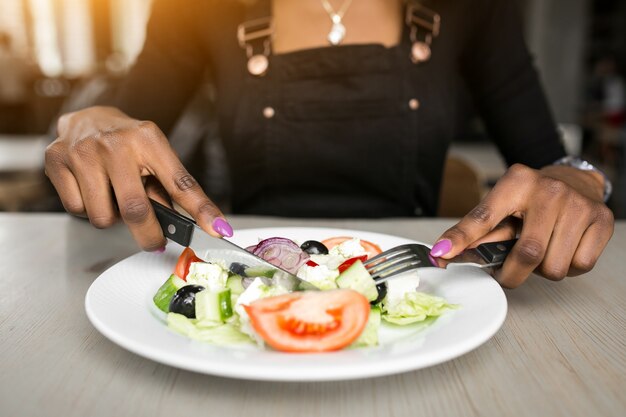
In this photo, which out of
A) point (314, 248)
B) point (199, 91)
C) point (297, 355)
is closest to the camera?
point (297, 355)

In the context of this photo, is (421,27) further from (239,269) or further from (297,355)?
(297,355)

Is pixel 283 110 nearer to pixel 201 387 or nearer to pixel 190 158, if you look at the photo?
pixel 201 387

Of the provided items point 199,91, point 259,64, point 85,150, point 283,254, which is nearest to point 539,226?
point 283,254

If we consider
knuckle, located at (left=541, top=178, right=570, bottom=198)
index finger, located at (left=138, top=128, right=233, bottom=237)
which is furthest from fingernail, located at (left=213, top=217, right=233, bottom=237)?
knuckle, located at (left=541, top=178, right=570, bottom=198)

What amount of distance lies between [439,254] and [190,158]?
2.85 meters

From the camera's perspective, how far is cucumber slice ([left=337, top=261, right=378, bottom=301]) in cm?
70

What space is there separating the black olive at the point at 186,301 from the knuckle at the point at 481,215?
0.40m

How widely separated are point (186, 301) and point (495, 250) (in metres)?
0.44

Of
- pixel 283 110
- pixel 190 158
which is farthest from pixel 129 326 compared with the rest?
pixel 190 158

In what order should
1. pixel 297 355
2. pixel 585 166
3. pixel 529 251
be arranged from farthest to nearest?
pixel 585 166
pixel 529 251
pixel 297 355

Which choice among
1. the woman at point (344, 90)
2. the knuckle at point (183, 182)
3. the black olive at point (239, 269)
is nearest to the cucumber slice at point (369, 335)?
the black olive at point (239, 269)

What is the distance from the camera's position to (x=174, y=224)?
0.83 metres

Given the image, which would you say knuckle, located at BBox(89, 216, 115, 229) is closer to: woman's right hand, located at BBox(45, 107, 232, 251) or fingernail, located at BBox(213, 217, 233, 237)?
woman's right hand, located at BBox(45, 107, 232, 251)

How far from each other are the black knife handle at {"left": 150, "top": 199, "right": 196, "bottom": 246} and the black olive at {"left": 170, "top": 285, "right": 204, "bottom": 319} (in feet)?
0.36
